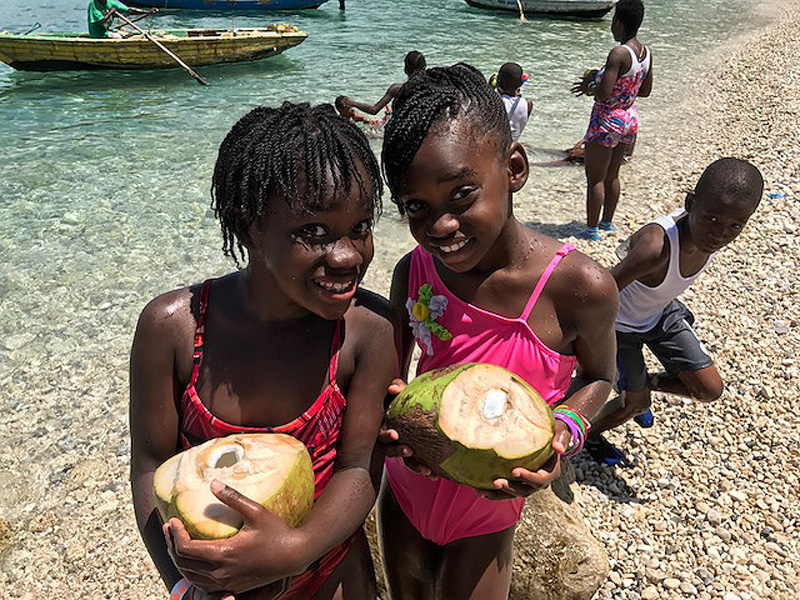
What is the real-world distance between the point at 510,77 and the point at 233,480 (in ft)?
19.1

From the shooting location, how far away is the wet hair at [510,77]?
20.9ft

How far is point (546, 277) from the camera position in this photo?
6.38ft

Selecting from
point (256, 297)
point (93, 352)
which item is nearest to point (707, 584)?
point (256, 297)

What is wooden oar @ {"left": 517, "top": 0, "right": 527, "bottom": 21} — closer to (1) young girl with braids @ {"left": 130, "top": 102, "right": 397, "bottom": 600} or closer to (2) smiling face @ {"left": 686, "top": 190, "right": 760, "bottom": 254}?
(2) smiling face @ {"left": 686, "top": 190, "right": 760, "bottom": 254}

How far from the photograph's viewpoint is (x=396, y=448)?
1.76m

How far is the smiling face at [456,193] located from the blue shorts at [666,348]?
201 centimetres

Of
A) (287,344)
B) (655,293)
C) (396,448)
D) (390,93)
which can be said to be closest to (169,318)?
(287,344)

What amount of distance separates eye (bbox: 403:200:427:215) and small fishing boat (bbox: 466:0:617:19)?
22.1 meters

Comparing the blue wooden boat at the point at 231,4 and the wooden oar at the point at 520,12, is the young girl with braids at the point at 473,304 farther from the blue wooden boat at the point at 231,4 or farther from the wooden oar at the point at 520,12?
the blue wooden boat at the point at 231,4

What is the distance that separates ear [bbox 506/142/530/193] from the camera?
6.33ft

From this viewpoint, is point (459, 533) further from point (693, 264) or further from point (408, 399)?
point (693, 264)

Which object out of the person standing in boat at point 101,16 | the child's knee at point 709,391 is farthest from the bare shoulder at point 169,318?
the person standing in boat at point 101,16

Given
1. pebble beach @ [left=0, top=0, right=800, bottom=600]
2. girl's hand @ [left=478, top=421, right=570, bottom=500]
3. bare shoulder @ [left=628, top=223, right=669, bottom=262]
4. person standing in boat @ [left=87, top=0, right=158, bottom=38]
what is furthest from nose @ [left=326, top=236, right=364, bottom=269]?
person standing in boat @ [left=87, top=0, right=158, bottom=38]

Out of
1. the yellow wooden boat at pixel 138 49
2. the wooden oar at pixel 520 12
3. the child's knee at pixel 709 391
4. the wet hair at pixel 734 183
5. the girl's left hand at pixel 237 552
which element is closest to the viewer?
the girl's left hand at pixel 237 552
